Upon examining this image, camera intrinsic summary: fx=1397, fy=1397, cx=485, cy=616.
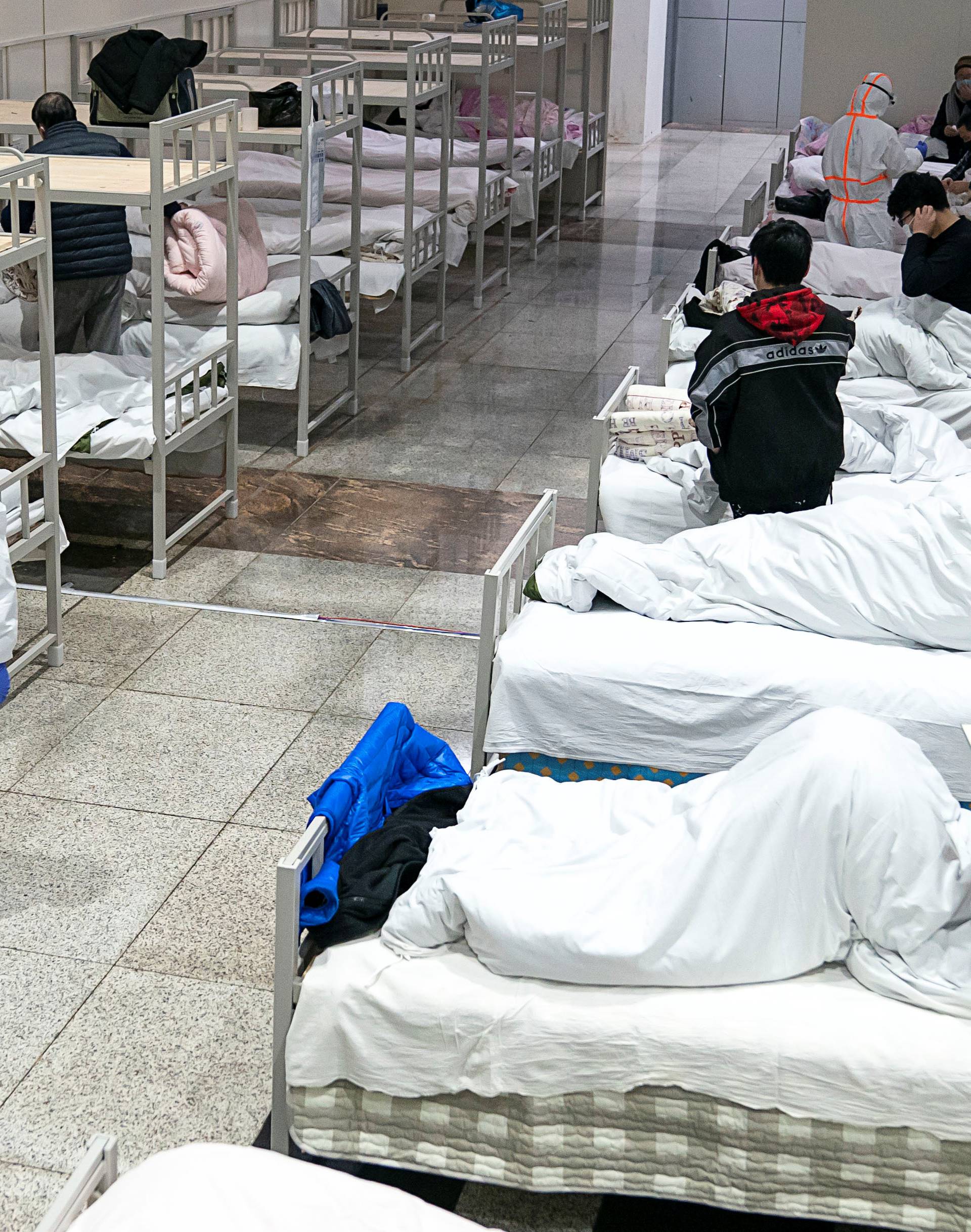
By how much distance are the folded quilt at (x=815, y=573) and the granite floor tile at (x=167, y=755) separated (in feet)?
3.08

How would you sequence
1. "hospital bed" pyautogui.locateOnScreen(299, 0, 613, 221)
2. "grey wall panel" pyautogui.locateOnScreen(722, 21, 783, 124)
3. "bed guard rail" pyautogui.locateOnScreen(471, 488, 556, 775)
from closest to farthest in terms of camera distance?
"bed guard rail" pyautogui.locateOnScreen(471, 488, 556, 775) < "hospital bed" pyautogui.locateOnScreen(299, 0, 613, 221) < "grey wall panel" pyautogui.locateOnScreen(722, 21, 783, 124)

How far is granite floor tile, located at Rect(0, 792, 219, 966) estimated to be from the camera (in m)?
3.19

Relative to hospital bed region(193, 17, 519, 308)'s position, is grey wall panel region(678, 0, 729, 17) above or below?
above

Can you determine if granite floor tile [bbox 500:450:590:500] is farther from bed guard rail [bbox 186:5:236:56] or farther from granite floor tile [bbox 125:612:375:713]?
bed guard rail [bbox 186:5:236:56]

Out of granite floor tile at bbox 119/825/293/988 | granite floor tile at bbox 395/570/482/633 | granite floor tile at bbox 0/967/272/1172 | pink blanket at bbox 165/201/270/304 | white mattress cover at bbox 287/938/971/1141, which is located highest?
pink blanket at bbox 165/201/270/304

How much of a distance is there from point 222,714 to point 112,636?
27.7 inches

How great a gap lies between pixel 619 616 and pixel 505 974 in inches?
59.5

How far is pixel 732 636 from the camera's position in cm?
366

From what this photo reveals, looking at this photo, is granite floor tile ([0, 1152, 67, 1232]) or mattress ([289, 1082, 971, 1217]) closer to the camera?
mattress ([289, 1082, 971, 1217])

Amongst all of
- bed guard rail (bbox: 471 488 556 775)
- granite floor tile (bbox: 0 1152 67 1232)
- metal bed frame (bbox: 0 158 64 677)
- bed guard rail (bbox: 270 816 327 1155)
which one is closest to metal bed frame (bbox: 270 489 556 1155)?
bed guard rail (bbox: 270 816 327 1155)

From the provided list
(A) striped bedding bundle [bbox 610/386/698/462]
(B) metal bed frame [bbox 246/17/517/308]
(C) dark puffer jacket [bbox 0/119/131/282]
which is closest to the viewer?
(A) striped bedding bundle [bbox 610/386/698/462]

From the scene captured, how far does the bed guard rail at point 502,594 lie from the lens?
134 inches

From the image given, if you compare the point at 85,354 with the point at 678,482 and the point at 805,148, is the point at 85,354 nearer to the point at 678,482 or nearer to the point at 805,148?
the point at 678,482

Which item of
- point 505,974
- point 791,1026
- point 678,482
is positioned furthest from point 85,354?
point 791,1026
